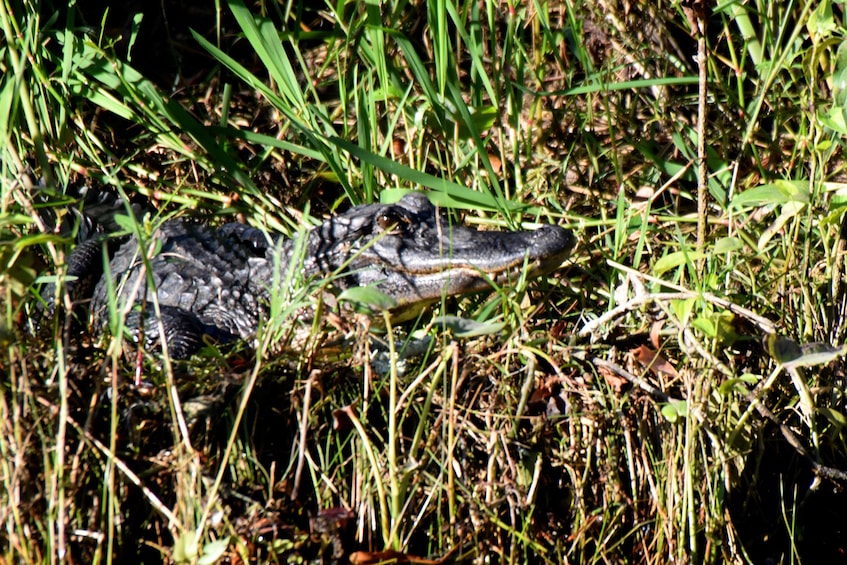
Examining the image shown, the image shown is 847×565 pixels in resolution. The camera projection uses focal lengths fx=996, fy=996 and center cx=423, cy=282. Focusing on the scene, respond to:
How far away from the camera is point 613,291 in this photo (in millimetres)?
Answer: 3016

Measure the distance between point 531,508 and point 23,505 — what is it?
1123 millimetres

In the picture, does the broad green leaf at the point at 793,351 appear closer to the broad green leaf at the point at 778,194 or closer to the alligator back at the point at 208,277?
the broad green leaf at the point at 778,194

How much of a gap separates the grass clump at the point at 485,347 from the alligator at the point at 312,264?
0.44 feet

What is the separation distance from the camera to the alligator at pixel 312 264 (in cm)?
284

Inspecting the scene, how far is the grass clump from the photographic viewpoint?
216cm

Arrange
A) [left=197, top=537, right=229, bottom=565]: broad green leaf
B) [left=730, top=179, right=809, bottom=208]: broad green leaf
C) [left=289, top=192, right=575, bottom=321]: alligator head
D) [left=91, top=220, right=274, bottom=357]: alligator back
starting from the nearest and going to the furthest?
1. [left=197, top=537, right=229, bottom=565]: broad green leaf
2. [left=730, top=179, right=809, bottom=208]: broad green leaf
3. [left=289, top=192, right=575, bottom=321]: alligator head
4. [left=91, top=220, right=274, bottom=357]: alligator back

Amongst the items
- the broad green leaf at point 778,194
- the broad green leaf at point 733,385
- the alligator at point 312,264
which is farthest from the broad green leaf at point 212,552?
the broad green leaf at point 778,194

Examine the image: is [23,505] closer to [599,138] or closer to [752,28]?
[599,138]

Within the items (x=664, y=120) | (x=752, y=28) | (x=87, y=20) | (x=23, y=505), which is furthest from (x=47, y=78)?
(x=752, y=28)

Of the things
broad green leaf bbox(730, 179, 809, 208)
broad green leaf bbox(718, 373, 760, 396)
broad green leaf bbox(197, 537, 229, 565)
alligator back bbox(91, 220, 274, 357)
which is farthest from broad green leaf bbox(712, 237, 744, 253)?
alligator back bbox(91, 220, 274, 357)

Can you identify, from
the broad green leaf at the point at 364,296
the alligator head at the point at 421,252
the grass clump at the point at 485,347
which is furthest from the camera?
the alligator head at the point at 421,252

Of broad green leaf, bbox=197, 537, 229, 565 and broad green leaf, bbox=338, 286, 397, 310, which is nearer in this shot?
broad green leaf, bbox=197, 537, 229, 565

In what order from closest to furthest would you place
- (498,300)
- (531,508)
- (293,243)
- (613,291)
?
1. (531,508)
2. (498,300)
3. (613,291)
4. (293,243)

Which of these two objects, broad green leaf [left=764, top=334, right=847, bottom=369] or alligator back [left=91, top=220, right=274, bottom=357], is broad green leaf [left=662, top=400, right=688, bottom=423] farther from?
alligator back [left=91, top=220, right=274, bottom=357]
